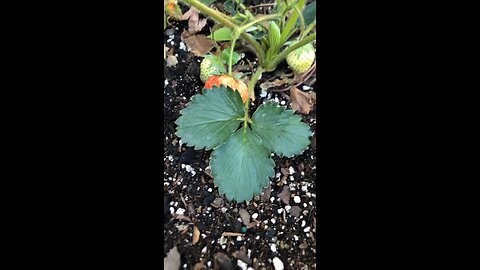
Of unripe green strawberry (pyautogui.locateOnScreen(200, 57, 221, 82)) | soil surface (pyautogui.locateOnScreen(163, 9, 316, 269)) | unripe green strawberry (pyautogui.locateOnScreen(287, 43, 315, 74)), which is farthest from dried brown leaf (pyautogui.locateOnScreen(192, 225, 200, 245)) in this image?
unripe green strawberry (pyautogui.locateOnScreen(287, 43, 315, 74))

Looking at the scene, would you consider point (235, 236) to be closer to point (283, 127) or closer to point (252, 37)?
point (283, 127)

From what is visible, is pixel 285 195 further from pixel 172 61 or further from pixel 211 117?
pixel 172 61

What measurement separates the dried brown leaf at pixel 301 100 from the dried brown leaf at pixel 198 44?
247mm

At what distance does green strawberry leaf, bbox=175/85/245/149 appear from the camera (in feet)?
3.01

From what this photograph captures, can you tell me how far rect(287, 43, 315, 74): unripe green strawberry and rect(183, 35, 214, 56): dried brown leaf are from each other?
216 millimetres

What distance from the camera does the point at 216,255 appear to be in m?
1.05

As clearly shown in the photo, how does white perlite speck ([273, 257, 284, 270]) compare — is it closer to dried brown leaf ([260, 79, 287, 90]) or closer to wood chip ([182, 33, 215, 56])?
dried brown leaf ([260, 79, 287, 90])

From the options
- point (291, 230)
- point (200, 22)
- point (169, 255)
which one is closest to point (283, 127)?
point (291, 230)

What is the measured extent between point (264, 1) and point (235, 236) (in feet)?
2.13

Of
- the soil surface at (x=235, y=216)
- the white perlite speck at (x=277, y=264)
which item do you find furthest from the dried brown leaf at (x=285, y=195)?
the white perlite speck at (x=277, y=264)

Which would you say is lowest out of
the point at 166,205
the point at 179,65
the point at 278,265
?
the point at 278,265

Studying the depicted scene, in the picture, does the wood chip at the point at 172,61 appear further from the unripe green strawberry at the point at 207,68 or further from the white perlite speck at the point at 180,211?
the white perlite speck at the point at 180,211

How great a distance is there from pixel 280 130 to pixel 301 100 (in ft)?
1.02

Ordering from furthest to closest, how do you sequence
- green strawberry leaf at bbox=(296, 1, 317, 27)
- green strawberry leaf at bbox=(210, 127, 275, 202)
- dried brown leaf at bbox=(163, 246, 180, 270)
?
1. green strawberry leaf at bbox=(296, 1, 317, 27)
2. dried brown leaf at bbox=(163, 246, 180, 270)
3. green strawberry leaf at bbox=(210, 127, 275, 202)
